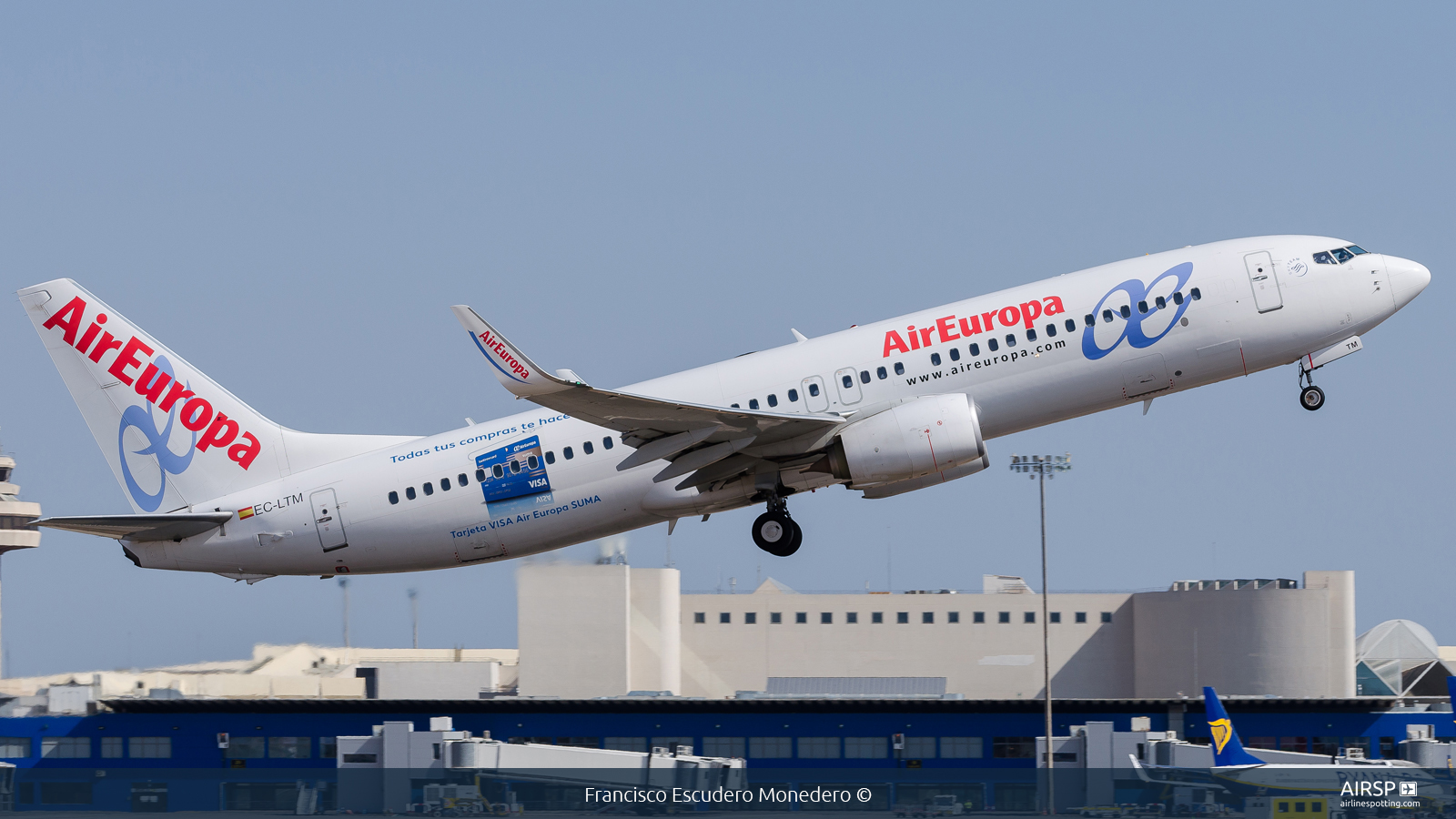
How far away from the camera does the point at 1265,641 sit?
96938 millimetres

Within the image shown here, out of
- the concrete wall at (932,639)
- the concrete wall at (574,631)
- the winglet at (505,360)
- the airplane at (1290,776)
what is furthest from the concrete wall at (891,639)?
the winglet at (505,360)

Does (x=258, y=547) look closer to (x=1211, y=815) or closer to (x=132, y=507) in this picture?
(x=132, y=507)

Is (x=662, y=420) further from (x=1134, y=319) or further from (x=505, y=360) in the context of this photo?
(x=1134, y=319)

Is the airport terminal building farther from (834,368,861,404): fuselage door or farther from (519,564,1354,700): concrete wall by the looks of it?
(834,368,861,404): fuselage door

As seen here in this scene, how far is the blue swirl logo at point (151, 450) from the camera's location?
132ft

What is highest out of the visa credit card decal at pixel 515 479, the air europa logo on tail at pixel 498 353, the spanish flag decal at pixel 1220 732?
the air europa logo on tail at pixel 498 353

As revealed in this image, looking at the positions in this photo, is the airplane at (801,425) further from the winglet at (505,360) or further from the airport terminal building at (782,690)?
the airport terminal building at (782,690)

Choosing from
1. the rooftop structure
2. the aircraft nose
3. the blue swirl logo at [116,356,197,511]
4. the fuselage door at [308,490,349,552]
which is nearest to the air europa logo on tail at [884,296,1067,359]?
the aircraft nose

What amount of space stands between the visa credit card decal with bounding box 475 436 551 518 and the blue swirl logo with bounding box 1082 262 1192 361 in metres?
12.8

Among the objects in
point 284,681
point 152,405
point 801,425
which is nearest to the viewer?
point 801,425

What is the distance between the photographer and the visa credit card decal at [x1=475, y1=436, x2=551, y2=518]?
122 ft

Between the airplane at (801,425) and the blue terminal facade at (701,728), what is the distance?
32.5 meters

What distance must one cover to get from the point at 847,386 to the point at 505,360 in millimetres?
8502

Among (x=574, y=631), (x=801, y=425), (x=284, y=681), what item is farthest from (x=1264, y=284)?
(x=574, y=631)
